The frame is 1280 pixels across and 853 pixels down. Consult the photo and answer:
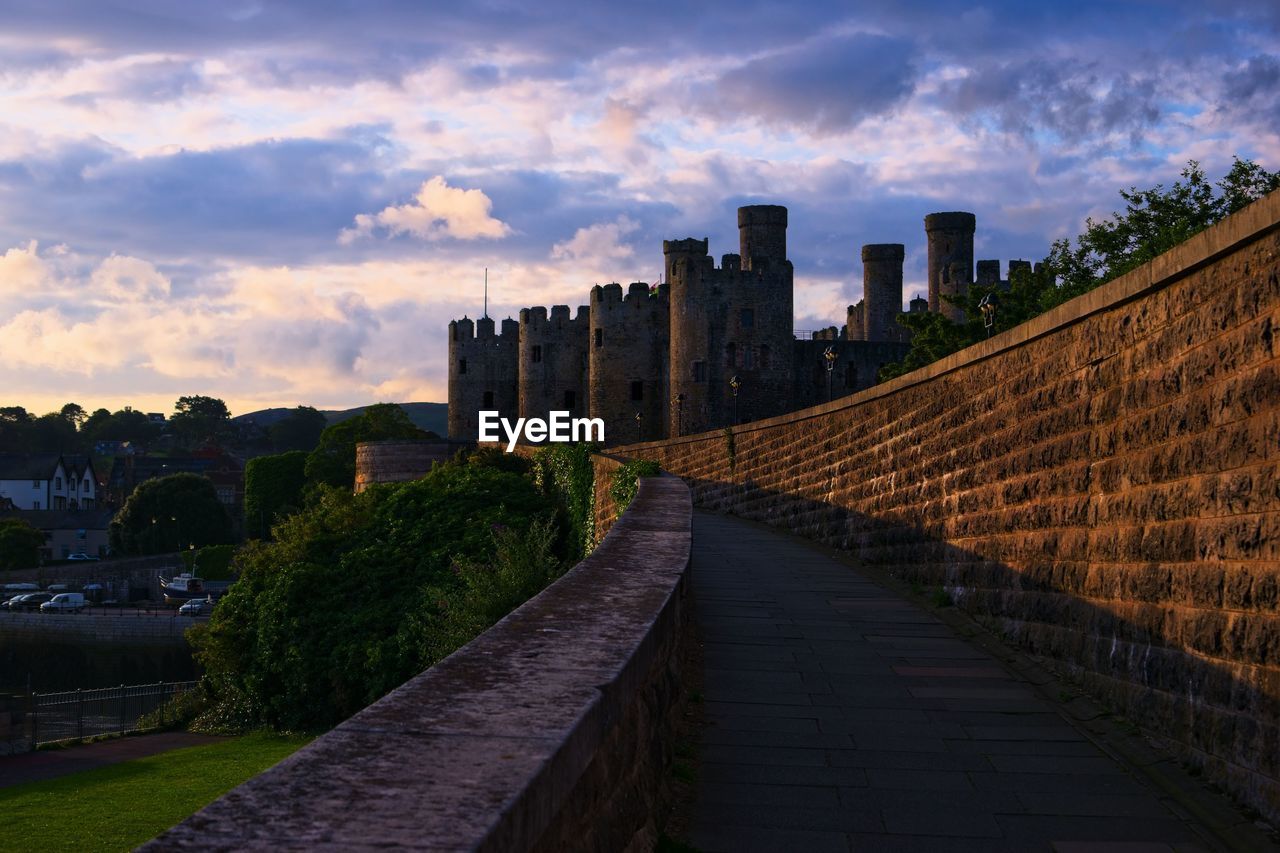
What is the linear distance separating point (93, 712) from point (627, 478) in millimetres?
28799

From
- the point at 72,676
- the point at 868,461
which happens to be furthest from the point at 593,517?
the point at 72,676

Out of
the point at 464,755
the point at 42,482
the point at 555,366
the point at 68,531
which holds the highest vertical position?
the point at 555,366

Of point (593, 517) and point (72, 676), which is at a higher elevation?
point (593, 517)

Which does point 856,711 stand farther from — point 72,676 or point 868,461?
point 72,676

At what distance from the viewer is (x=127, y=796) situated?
25.3 m

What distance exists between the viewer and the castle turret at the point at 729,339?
196 feet

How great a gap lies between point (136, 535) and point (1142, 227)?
75645 mm

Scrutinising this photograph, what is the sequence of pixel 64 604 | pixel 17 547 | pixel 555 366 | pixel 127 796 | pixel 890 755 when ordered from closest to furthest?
pixel 890 755 < pixel 127 796 < pixel 64 604 < pixel 555 366 < pixel 17 547

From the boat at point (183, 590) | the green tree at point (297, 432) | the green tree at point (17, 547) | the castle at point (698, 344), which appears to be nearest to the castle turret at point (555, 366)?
the castle at point (698, 344)

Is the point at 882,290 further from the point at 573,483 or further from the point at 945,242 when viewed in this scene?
the point at 573,483

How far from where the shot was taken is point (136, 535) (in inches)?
3656

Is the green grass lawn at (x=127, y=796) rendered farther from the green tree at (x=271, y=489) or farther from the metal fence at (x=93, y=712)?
the green tree at (x=271, y=489)

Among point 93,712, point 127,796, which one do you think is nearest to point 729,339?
point 93,712

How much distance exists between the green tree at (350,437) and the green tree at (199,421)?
95424mm
